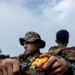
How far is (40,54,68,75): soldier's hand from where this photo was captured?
11.3 ft

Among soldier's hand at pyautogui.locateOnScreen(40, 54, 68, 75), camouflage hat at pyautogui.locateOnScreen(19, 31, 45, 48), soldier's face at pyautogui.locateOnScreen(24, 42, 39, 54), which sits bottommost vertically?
soldier's hand at pyautogui.locateOnScreen(40, 54, 68, 75)

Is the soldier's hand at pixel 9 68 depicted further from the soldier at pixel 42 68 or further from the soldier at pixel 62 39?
the soldier at pixel 62 39

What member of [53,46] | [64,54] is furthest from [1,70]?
[53,46]

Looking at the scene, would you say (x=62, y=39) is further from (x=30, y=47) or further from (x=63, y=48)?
(x=30, y=47)

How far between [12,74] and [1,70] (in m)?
0.14

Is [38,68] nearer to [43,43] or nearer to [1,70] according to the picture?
[1,70]

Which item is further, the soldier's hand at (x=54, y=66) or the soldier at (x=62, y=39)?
the soldier at (x=62, y=39)

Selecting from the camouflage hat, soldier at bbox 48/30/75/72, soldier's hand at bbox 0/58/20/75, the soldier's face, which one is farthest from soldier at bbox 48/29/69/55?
soldier's hand at bbox 0/58/20/75

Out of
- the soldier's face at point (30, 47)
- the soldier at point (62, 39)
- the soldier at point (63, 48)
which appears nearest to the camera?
the soldier's face at point (30, 47)

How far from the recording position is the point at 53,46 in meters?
5.12

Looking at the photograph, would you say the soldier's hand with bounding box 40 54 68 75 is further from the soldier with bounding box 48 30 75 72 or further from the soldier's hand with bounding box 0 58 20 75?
the soldier with bounding box 48 30 75 72

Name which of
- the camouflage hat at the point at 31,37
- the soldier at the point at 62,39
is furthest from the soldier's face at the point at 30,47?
the soldier at the point at 62,39

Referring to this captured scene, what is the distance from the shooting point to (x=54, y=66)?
11.3 ft

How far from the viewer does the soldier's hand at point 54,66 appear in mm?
3430
